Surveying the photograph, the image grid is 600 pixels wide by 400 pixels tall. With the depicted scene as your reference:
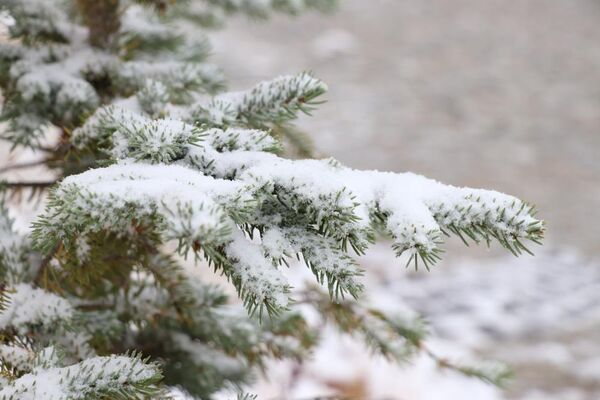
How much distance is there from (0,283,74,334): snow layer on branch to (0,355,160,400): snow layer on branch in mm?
233

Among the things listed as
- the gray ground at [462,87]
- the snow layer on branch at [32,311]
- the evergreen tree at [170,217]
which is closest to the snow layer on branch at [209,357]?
the evergreen tree at [170,217]

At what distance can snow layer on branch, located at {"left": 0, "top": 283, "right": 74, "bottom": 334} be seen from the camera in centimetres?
106

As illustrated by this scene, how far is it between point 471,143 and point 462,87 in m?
1.86

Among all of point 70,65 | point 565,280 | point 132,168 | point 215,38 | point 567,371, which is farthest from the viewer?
point 215,38

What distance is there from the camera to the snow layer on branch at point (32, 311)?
3.49 ft

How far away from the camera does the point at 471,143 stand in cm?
827

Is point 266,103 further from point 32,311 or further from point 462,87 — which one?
point 462,87

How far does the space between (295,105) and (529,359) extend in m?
4.14

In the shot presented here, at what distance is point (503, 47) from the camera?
36.3ft

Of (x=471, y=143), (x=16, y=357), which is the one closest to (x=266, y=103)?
(x=16, y=357)

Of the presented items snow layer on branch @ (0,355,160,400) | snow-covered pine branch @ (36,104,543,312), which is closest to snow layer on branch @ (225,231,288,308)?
snow-covered pine branch @ (36,104,543,312)

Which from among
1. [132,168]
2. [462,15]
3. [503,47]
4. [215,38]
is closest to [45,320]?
[132,168]

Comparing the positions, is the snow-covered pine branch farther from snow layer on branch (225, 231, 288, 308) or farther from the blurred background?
the blurred background

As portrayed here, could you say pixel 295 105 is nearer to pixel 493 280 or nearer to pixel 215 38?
pixel 493 280
